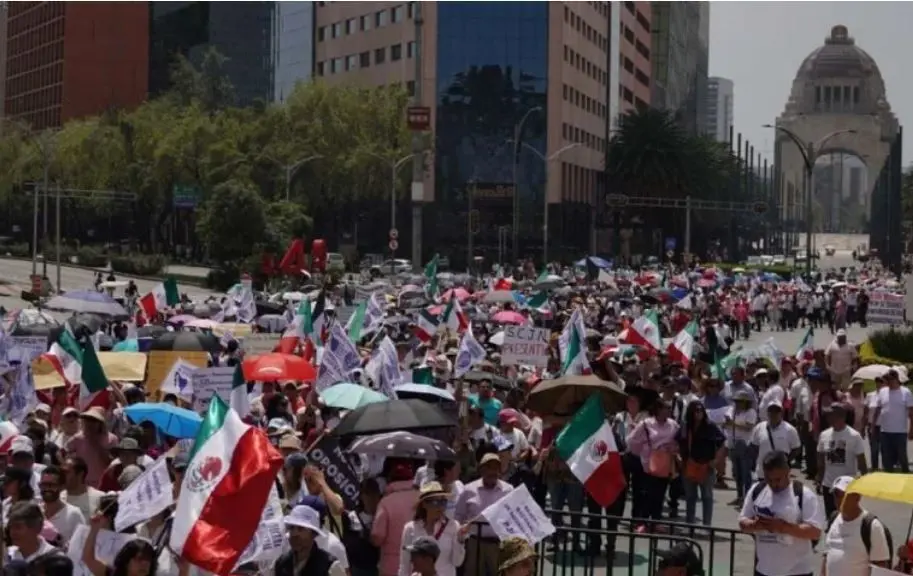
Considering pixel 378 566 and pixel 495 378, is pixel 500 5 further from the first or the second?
pixel 378 566

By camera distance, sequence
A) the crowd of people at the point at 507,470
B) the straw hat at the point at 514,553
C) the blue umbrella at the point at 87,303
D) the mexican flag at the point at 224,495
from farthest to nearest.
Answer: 1. the blue umbrella at the point at 87,303
2. the crowd of people at the point at 507,470
3. the straw hat at the point at 514,553
4. the mexican flag at the point at 224,495

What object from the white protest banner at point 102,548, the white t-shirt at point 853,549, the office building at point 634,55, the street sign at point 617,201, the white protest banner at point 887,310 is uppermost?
the office building at point 634,55

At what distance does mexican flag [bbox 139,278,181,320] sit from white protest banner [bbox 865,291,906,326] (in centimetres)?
1194

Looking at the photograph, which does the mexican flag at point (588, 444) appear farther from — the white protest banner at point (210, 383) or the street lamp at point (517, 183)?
the street lamp at point (517, 183)

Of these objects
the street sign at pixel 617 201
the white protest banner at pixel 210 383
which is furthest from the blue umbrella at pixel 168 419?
the street sign at pixel 617 201

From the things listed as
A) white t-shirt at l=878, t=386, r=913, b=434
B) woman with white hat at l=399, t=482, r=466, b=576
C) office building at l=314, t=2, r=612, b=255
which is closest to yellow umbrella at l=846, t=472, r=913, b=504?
woman with white hat at l=399, t=482, r=466, b=576

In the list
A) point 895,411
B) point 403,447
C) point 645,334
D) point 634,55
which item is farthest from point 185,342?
point 634,55

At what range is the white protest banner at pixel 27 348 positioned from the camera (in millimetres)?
16438

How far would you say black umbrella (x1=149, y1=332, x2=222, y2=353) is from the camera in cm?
2066

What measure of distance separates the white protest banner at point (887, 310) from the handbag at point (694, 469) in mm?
15897

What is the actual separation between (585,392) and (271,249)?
53.5 meters

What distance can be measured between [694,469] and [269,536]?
7505 millimetres

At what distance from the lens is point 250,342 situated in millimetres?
22812

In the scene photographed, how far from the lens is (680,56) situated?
149 m
